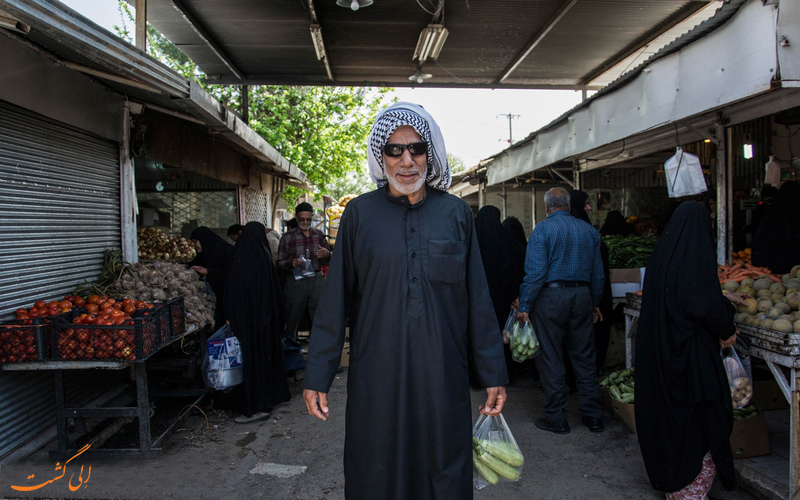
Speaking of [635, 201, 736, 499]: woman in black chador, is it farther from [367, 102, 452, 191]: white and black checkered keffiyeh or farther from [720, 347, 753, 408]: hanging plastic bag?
[367, 102, 452, 191]: white and black checkered keffiyeh

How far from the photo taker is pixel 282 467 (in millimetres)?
3867

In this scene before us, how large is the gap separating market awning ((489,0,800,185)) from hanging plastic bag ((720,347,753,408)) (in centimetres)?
158

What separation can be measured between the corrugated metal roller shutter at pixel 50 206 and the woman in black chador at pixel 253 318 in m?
1.29

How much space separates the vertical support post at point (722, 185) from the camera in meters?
4.46

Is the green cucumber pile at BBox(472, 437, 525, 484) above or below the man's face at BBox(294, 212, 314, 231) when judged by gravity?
below

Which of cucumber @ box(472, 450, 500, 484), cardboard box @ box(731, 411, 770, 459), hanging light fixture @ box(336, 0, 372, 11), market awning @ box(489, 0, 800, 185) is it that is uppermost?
hanging light fixture @ box(336, 0, 372, 11)

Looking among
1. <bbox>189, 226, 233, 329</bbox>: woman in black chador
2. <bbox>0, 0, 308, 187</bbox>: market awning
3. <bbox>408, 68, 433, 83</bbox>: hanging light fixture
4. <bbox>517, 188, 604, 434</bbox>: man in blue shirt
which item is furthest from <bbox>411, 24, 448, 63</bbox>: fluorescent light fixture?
<bbox>189, 226, 233, 329</bbox>: woman in black chador

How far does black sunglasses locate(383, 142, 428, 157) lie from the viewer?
7.37 ft

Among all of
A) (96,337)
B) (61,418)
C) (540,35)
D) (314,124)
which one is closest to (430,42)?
(540,35)

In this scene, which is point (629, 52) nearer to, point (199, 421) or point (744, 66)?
point (744, 66)

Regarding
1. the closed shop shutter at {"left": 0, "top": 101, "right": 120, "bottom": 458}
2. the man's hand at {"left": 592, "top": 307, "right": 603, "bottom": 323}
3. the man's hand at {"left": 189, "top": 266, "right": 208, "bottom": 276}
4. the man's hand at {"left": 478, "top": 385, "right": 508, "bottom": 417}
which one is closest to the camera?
the man's hand at {"left": 478, "top": 385, "right": 508, "bottom": 417}

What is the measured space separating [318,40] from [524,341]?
174 inches

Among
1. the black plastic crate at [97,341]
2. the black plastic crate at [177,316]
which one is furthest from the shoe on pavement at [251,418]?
the black plastic crate at [97,341]

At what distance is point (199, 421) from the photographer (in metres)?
4.88
